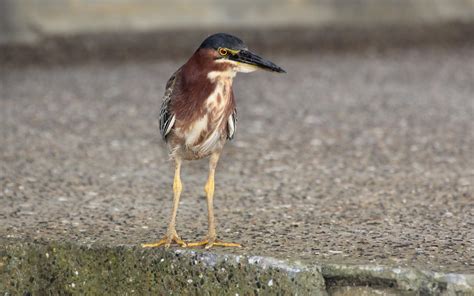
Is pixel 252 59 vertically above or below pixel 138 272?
above

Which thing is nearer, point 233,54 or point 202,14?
point 233,54

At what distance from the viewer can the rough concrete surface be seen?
4.02 meters

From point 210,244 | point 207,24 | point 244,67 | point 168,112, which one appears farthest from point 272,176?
point 207,24

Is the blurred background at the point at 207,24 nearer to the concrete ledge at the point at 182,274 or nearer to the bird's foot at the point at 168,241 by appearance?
the concrete ledge at the point at 182,274

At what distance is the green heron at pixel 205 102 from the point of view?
12.6ft

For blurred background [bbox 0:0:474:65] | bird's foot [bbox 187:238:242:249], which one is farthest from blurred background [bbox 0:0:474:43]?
bird's foot [bbox 187:238:242:249]

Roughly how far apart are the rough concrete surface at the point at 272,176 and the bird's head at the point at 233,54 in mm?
748

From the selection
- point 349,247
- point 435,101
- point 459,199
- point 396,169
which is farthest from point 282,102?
point 349,247

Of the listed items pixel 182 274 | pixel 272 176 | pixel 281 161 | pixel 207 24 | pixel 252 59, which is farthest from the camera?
pixel 207 24

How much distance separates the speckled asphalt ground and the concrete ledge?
0.09 m

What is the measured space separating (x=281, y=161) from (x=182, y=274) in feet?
6.45

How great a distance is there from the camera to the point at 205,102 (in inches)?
154

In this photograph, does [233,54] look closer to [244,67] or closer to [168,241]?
[244,67]

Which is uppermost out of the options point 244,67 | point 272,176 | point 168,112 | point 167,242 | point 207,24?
point 207,24
